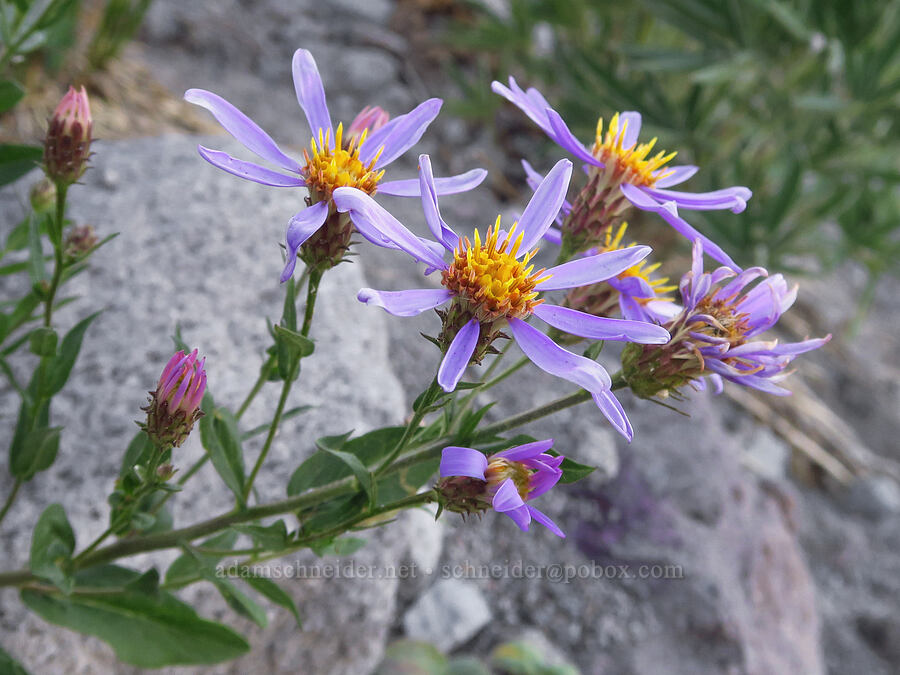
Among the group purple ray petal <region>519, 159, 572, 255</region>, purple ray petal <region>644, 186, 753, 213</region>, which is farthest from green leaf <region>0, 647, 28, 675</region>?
purple ray petal <region>644, 186, 753, 213</region>

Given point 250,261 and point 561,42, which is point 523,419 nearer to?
point 250,261

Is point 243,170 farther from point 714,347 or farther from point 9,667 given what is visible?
point 9,667

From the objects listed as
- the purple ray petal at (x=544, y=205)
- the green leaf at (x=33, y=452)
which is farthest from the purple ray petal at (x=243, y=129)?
the green leaf at (x=33, y=452)

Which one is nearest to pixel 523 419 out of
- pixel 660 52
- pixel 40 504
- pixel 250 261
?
pixel 40 504

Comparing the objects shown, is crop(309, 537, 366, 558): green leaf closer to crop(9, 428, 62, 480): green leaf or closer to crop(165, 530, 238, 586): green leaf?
crop(165, 530, 238, 586): green leaf

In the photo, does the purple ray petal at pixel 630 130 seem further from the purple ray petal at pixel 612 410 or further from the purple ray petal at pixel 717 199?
the purple ray petal at pixel 612 410

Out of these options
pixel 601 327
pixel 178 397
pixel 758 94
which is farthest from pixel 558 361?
pixel 758 94
